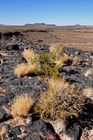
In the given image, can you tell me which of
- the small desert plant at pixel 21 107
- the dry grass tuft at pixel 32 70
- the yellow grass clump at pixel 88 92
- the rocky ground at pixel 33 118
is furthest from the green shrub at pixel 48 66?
the small desert plant at pixel 21 107

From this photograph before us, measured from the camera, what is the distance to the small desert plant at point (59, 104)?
10.2 m

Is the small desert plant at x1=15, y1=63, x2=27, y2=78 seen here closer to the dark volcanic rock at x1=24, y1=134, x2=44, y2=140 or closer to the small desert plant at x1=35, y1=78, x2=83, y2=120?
the small desert plant at x1=35, y1=78, x2=83, y2=120

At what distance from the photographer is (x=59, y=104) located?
34.5 ft

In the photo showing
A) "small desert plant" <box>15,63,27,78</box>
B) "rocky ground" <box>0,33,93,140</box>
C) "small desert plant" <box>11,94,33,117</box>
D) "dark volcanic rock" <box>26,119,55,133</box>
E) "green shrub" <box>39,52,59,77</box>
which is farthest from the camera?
"small desert plant" <box>15,63,27,78</box>

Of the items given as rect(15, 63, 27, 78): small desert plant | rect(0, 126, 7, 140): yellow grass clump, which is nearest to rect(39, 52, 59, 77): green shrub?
rect(15, 63, 27, 78): small desert plant

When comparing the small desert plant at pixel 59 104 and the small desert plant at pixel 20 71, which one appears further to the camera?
the small desert plant at pixel 20 71

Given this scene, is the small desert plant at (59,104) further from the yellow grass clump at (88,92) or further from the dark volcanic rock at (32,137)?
the yellow grass clump at (88,92)

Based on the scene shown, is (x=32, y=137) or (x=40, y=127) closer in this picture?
(x=32, y=137)

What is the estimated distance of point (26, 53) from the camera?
70.5ft

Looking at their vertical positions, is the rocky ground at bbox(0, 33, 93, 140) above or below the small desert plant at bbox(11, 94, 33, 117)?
below

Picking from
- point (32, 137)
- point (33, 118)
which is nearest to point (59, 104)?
point (33, 118)

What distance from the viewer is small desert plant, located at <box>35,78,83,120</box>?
1023cm

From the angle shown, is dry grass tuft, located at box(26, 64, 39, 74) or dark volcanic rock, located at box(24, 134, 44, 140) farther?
dry grass tuft, located at box(26, 64, 39, 74)

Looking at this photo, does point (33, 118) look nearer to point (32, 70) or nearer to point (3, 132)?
point (3, 132)
